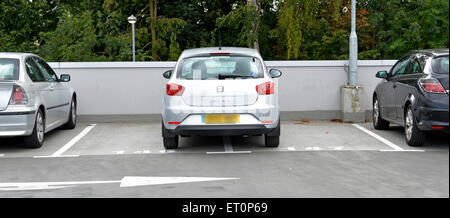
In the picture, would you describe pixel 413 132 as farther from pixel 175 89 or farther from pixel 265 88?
pixel 175 89

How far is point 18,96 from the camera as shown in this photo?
29.0 feet

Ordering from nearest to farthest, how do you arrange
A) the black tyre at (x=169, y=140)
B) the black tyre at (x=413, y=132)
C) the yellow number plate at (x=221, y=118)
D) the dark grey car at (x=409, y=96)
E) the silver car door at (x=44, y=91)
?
the dark grey car at (x=409, y=96) < the yellow number plate at (x=221, y=118) < the black tyre at (x=413, y=132) < the black tyre at (x=169, y=140) < the silver car door at (x=44, y=91)

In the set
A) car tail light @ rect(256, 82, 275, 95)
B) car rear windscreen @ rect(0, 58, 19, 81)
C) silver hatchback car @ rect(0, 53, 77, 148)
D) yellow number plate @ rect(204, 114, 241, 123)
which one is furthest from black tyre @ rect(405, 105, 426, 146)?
car rear windscreen @ rect(0, 58, 19, 81)

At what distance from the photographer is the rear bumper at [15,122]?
8680 mm

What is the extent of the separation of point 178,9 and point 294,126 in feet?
70.5

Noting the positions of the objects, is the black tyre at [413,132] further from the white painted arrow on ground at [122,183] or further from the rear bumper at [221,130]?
the white painted arrow on ground at [122,183]

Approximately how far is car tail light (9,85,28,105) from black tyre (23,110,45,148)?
429 mm

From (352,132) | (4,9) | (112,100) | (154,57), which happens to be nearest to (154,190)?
(352,132)

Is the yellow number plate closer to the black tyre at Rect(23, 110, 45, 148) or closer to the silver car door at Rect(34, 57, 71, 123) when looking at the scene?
the black tyre at Rect(23, 110, 45, 148)

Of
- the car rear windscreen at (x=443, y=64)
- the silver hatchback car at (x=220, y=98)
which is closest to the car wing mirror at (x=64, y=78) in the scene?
the silver hatchback car at (x=220, y=98)

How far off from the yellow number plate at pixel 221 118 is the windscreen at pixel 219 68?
1.82 feet

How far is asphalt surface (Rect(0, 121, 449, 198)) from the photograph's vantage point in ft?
19.9

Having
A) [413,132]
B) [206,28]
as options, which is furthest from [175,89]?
[206,28]
